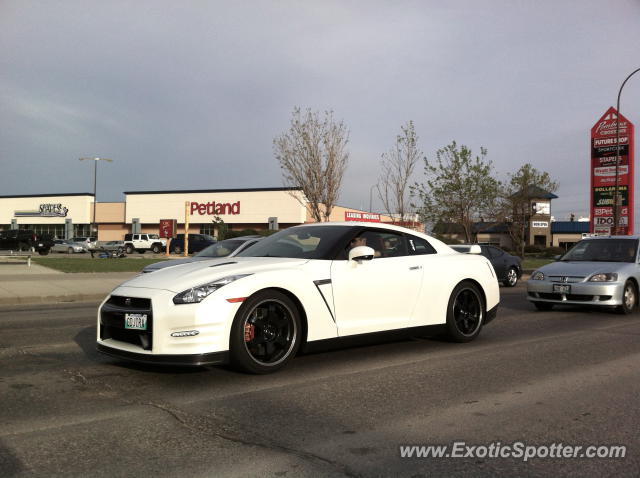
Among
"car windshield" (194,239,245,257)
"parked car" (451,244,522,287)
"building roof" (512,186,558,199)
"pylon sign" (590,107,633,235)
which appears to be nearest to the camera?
"car windshield" (194,239,245,257)

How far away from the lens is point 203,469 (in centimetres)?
314

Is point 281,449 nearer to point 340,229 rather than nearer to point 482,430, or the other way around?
point 482,430

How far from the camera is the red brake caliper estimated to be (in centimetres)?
515

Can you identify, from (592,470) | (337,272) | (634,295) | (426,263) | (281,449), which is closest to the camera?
(592,470)

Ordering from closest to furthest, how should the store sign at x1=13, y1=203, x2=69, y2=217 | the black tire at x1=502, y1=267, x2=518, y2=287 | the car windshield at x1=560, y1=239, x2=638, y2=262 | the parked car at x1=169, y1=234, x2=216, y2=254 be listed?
the car windshield at x1=560, y1=239, x2=638, y2=262
the black tire at x1=502, y1=267, x2=518, y2=287
the parked car at x1=169, y1=234, x2=216, y2=254
the store sign at x1=13, y1=203, x2=69, y2=217

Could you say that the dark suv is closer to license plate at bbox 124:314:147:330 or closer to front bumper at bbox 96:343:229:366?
license plate at bbox 124:314:147:330

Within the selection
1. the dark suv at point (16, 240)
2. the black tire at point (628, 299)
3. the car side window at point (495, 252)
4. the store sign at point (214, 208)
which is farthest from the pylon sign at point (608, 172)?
the store sign at point (214, 208)

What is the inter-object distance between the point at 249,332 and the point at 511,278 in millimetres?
15909

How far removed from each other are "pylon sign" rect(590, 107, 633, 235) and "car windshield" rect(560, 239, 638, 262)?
20.3m

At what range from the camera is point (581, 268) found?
35.8 ft

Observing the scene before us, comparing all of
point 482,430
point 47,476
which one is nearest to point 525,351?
point 482,430

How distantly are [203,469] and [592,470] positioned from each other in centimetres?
213

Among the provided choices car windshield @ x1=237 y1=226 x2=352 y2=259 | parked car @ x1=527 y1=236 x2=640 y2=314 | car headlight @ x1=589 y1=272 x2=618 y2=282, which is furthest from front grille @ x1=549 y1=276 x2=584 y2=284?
car windshield @ x1=237 y1=226 x2=352 y2=259

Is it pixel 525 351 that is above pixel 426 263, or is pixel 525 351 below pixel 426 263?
below
